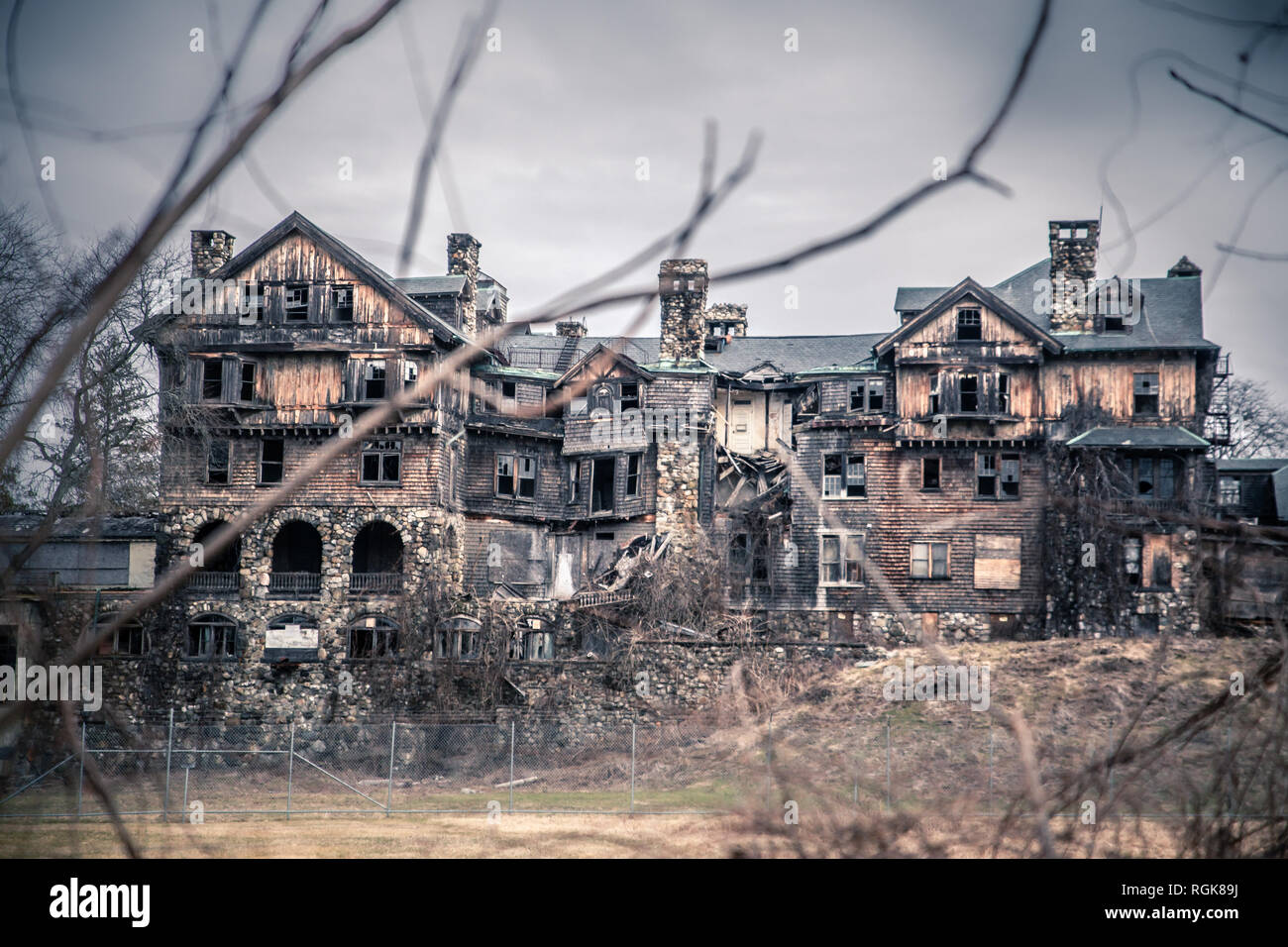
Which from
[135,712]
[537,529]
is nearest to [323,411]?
[537,529]

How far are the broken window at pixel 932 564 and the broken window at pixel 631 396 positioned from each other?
11817 mm

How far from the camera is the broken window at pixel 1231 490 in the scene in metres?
41.5

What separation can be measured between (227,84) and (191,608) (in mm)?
38940

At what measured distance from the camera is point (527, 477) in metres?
43.1

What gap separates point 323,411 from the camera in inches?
1566

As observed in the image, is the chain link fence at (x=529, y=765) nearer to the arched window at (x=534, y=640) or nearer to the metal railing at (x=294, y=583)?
the arched window at (x=534, y=640)

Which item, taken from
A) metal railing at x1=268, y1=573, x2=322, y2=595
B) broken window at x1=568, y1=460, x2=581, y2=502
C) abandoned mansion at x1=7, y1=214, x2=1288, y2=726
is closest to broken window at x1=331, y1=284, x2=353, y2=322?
abandoned mansion at x1=7, y1=214, x2=1288, y2=726

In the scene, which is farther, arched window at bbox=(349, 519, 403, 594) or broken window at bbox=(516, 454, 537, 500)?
broken window at bbox=(516, 454, 537, 500)

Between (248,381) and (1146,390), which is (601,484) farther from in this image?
(1146,390)

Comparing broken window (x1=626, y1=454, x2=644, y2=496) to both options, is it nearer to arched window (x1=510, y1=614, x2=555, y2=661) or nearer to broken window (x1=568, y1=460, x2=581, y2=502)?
broken window (x1=568, y1=460, x2=581, y2=502)

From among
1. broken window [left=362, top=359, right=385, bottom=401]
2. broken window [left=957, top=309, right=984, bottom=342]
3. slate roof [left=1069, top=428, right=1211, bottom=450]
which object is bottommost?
slate roof [left=1069, top=428, right=1211, bottom=450]

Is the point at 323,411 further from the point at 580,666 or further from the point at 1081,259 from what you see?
the point at 1081,259

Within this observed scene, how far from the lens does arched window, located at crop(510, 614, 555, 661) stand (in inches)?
1405

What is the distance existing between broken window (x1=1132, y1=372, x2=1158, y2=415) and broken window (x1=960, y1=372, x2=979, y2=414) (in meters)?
5.38
